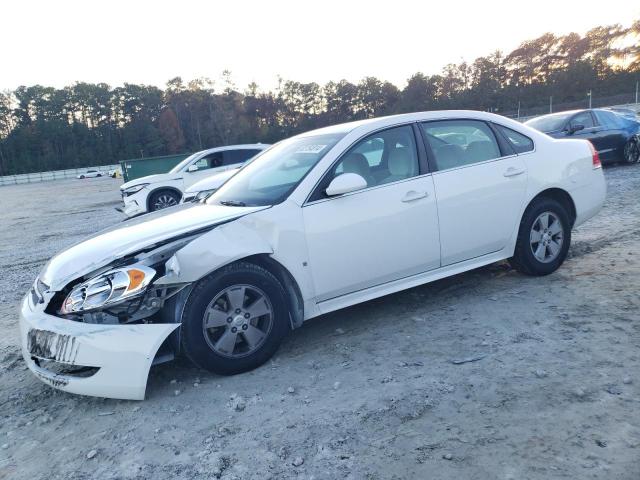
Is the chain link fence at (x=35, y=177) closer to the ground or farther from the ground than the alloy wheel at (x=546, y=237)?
farther from the ground

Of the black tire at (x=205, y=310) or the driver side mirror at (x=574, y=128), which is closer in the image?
the black tire at (x=205, y=310)

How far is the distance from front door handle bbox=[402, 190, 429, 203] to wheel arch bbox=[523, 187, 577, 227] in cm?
131

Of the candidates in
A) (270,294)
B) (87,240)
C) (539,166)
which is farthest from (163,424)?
(539,166)

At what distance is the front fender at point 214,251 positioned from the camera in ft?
10.4

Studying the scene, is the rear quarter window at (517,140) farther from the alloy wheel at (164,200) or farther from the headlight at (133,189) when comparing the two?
the headlight at (133,189)

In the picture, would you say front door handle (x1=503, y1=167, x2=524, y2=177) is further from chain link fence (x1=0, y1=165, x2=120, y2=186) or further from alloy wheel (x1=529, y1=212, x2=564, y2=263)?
chain link fence (x1=0, y1=165, x2=120, y2=186)

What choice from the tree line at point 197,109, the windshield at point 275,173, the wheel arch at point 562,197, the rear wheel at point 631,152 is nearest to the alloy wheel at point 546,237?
the wheel arch at point 562,197

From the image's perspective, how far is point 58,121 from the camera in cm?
9781

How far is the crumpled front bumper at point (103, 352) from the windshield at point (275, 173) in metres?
1.28

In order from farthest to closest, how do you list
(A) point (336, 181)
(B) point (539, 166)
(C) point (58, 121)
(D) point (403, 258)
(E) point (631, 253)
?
1. (C) point (58, 121)
2. (E) point (631, 253)
3. (B) point (539, 166)
4. (D) point (403, 258)
5. (A) point (336, 181)

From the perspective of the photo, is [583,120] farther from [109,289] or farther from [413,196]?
[109,289]

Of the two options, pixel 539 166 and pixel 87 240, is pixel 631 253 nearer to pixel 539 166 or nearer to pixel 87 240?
pixel 539 166

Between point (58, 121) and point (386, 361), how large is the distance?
11059 centimetres

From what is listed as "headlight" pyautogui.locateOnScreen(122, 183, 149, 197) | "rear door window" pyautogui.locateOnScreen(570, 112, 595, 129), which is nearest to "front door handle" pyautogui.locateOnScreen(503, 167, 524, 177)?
"rear door window" pyautogui.locateOnScreen(570, 112, 595, 129)
